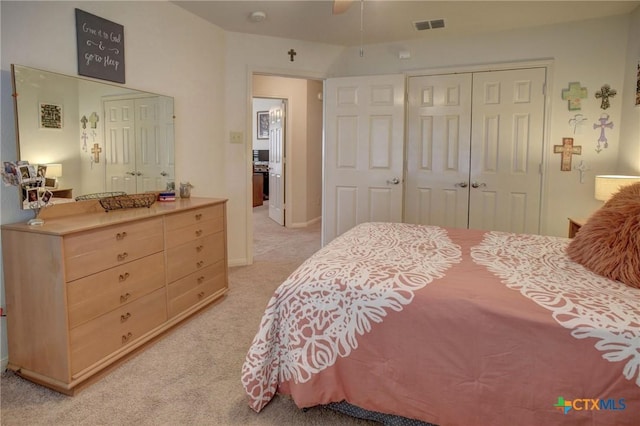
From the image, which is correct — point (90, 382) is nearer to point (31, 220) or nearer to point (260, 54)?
point (31, 220)

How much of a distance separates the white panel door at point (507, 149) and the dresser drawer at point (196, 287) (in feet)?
8.35

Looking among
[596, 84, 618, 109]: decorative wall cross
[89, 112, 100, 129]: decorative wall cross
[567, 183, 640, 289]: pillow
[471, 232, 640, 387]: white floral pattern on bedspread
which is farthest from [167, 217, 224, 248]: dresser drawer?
[596, 84, 618, 109]: decorative wall cross

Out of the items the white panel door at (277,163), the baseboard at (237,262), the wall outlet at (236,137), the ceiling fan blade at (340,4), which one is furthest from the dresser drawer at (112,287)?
the white panel door at (277,163)

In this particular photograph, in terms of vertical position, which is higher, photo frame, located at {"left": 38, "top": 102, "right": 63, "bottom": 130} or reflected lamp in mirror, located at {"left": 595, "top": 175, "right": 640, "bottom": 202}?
photo frame, located at {"left": 38, "top": 102, "right": 63, "bottom": 130}

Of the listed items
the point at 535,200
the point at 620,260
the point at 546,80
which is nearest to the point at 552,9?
the point at 546,80

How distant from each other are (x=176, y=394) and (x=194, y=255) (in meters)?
1.07

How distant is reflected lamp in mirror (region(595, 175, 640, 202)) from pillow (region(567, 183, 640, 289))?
3.80 ft

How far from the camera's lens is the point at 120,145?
105 inches

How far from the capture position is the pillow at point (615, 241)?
156cm

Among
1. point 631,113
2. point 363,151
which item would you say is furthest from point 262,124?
point 631,113

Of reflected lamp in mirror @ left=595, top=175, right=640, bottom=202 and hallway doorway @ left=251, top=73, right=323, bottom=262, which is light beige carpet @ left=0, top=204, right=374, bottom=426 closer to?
reflected lamp in mirror @ left=595, top=175, right=640, bottom=202

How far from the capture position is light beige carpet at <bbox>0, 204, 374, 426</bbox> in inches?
66.7

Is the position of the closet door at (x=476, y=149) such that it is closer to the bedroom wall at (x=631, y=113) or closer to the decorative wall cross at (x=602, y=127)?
the decorative wall cross at (x=602, y=127)

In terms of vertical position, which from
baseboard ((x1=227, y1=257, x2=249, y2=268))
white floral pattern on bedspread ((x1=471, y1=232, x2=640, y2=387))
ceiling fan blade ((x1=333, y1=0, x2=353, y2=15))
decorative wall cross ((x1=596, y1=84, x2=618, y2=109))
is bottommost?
baseboard ((x1=227, y1=257, x2=249, y2=268))
